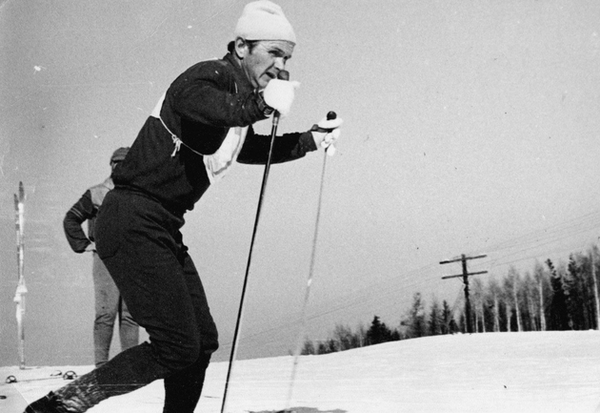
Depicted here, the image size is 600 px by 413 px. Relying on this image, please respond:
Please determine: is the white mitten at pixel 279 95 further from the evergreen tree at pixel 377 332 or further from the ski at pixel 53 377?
the evergreen tree at pixel 377 332

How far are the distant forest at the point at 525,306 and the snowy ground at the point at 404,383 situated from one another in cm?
736

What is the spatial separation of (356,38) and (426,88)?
735 millimetres

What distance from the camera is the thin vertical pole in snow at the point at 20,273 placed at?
8.48 ft

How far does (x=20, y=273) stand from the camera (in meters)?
2.63

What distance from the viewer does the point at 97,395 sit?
1459 mm

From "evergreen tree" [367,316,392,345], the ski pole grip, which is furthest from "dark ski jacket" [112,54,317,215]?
"evergreen tree" [367,316,392,345]

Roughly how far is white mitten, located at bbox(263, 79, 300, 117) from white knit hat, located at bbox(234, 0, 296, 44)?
30cm

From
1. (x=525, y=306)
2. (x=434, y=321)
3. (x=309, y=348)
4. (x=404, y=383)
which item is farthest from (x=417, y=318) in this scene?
(x=404, y=383)

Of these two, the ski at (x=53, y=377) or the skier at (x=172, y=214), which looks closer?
the skier at (x=172, y=214)

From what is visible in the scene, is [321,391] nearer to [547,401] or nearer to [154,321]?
[547,401]

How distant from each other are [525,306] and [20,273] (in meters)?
11.9

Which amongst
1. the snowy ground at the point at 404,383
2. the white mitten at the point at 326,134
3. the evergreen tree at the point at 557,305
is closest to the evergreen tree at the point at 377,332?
the evergreen tree at the point at 557,305

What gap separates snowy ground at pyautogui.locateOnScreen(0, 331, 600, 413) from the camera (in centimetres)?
213

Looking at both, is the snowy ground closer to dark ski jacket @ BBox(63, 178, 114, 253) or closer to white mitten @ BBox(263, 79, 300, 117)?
dark ski jacket @ BBox(63, 178, 114, 253)
